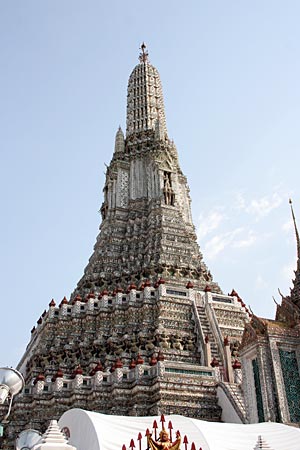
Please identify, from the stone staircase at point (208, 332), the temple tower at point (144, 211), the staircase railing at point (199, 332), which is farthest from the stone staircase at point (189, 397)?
the temple tower at point (144, 211)

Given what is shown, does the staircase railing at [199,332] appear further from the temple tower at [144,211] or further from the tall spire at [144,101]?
the tall spire at [144,101]

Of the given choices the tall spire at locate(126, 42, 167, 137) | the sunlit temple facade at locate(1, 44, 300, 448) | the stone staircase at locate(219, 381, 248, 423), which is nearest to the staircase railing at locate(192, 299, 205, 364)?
the sunlit temple facade at locate(1, 44, 300, 448)

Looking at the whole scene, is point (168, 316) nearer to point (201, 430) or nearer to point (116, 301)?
point (116, 301)

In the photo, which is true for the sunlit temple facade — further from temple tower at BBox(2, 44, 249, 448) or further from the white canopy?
the white canopy

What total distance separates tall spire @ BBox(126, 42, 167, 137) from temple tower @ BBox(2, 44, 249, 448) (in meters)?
0.25

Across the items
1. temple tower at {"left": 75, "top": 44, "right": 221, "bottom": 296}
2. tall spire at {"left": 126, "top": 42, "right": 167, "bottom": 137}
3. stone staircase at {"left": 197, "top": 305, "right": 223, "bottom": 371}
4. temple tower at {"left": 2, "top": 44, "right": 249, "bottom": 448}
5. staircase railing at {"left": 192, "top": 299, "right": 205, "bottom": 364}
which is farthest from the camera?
tall spire at {"left": 126, "top": 42, "right": 167, "bottom": 137}

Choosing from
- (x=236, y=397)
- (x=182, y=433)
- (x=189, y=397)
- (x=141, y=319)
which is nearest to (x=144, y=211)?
(x=141, y=319)

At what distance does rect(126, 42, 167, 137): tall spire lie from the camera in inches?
2231

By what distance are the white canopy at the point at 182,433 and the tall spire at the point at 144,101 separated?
40043 mm

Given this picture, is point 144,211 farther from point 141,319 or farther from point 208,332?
point 208,332

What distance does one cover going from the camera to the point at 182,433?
1681 centimetres

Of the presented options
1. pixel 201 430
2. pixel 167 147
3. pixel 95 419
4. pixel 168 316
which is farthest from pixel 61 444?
pixel 167 147

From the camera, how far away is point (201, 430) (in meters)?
16.9

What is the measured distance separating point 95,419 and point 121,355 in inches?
645
